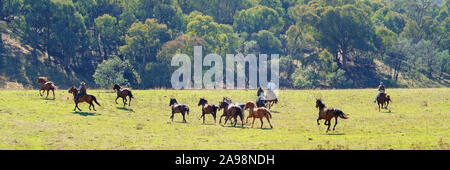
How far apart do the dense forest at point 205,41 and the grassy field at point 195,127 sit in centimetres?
2988

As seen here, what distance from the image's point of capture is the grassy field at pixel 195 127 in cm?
2542

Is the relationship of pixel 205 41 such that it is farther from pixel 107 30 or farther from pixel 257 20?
pixel 257 20

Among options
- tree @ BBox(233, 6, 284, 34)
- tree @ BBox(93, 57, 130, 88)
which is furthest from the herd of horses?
tree @ BBox(233, 6, 284, 34)

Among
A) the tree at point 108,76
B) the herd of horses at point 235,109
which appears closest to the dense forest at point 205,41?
the tree at point 108,76

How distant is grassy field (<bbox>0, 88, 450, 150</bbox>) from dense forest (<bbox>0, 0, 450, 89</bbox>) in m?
29.9

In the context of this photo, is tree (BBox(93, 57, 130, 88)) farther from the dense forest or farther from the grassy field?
the grassy field

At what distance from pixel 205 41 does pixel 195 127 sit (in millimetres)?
55454

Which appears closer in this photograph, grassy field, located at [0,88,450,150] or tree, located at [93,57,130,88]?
grassy field, located at [0,88,450,150]

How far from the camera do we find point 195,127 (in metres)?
33.3

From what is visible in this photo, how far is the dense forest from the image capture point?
81.7 metres

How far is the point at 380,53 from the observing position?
103 m

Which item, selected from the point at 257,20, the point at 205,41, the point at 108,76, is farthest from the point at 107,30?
the point at 257,20

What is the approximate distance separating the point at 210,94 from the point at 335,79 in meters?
44.9
